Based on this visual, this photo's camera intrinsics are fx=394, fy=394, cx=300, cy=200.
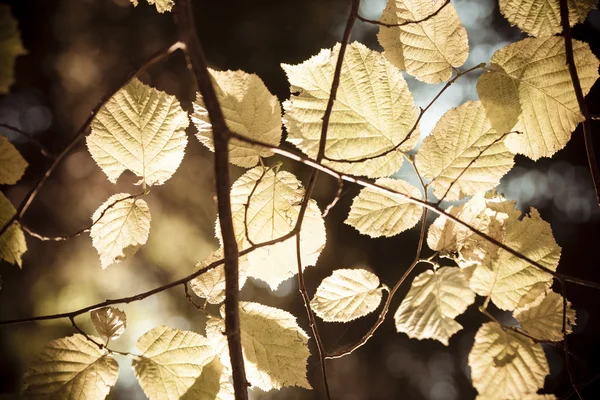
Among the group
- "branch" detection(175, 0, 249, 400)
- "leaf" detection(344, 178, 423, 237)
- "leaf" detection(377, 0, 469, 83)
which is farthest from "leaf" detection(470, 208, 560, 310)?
"branch" detection(175, 0, 249, 400)

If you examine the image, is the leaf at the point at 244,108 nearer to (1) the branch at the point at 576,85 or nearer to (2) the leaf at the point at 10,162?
(2) the leaf at the point at 10,162

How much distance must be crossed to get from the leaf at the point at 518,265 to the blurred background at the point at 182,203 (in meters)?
1.44

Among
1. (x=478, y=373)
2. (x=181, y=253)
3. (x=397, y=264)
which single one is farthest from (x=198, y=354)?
(x=397, y=264)

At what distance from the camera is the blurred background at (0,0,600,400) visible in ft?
6.86

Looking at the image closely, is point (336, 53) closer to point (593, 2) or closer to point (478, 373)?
point (593, 2)

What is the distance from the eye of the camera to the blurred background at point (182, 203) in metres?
2.09

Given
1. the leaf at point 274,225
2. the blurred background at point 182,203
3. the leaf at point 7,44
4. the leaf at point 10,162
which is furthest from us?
the blurred background at point 182,203

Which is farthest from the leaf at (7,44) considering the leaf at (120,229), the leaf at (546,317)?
the leaf at (546,317)

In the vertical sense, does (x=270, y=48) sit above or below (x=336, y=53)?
above

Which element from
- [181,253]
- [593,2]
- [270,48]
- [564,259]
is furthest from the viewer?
[270,48]

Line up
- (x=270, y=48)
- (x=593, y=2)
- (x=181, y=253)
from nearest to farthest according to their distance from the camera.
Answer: (x=593, y=2) → (x=181, y=253) → (x=270, y=48)

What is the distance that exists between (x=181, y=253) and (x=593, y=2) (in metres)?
2.00

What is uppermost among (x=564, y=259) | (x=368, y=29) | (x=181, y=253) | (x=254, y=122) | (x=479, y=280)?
(x=368, y=29)

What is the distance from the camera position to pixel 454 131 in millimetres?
587
